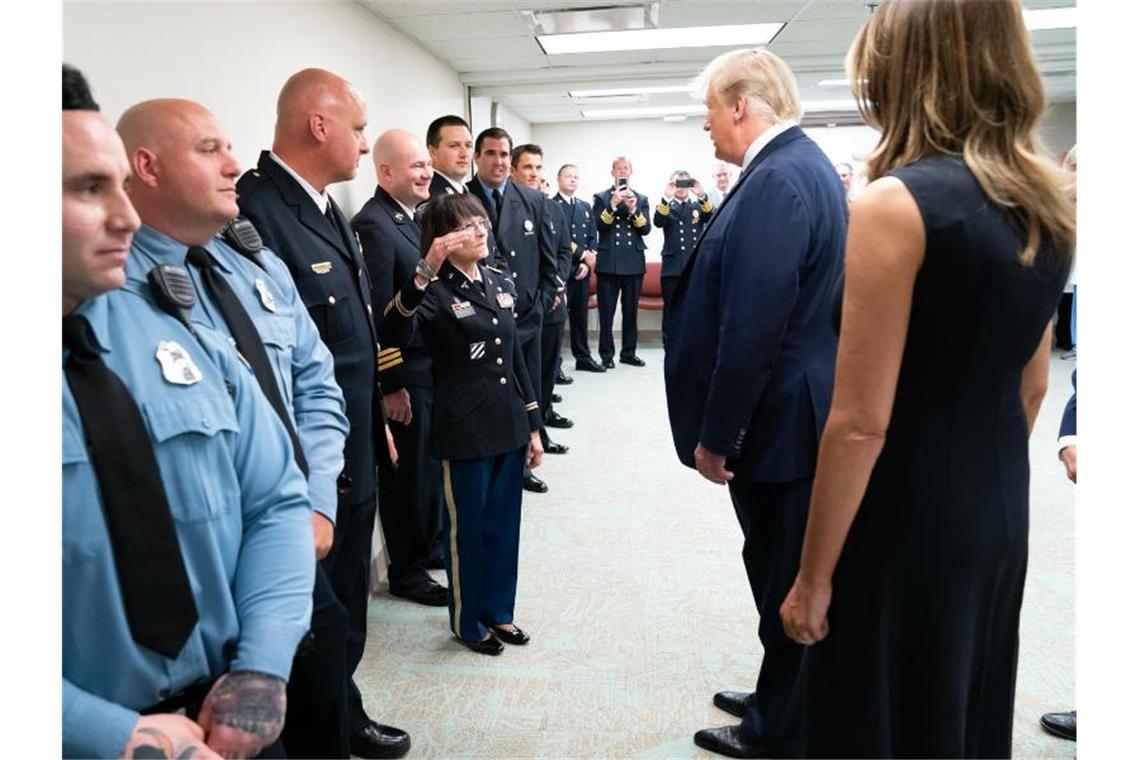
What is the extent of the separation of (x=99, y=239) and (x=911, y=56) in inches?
38.2

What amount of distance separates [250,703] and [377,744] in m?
1.09

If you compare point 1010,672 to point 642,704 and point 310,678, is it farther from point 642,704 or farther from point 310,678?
point 642,704

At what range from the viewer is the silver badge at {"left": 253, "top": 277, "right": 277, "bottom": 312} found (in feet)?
5.08

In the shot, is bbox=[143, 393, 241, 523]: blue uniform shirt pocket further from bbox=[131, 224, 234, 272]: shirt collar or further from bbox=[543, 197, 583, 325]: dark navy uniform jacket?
bbox=[543, 197, 583, 325]: dark navy uniform jacket

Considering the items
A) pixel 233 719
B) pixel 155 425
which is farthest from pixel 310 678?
pixel 155 425

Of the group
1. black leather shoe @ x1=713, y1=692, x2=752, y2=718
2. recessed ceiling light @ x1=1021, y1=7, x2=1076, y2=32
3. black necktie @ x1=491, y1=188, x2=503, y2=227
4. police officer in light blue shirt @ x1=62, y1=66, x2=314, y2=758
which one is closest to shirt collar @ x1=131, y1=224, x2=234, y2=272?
police officer in light blue shirt @ x1=62, y1=66, x2=314, y2=758

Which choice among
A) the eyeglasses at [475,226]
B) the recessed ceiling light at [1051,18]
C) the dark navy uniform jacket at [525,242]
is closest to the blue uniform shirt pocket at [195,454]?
the eyeglasses at [475,226]

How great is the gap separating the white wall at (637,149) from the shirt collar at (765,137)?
8917mm

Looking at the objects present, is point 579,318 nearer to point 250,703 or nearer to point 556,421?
point 556,421

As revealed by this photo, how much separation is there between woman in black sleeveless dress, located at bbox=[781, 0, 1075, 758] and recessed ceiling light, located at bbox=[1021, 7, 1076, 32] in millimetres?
4002

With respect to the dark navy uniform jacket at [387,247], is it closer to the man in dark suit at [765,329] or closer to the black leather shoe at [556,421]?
the man in dark suit at [765,329]

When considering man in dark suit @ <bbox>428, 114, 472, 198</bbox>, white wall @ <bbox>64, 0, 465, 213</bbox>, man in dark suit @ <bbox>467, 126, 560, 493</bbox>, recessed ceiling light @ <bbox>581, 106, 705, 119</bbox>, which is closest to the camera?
white wall @ <bbox>64, 0, 465, 213</bbox>

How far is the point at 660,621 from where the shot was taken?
271 centimetres

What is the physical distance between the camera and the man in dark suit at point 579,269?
7.39m
